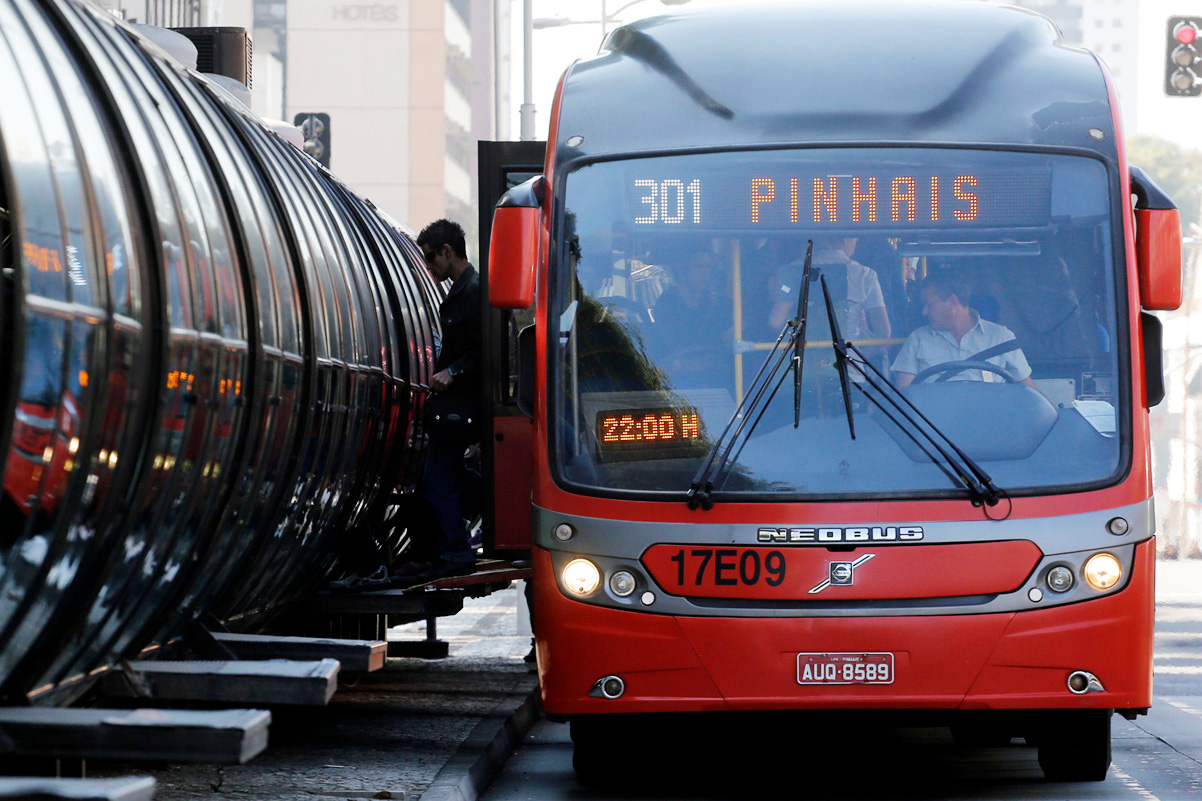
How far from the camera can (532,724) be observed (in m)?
10.3

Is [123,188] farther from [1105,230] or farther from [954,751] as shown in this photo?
[954,751]

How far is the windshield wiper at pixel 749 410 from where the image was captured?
23.5 feet

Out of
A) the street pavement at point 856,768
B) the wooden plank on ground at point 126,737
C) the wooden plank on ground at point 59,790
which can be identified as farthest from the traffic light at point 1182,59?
the wooden plank on ground at point 59,790

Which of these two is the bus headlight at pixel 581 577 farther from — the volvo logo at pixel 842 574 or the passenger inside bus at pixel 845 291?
the passenger inside bus at pixel 845 291

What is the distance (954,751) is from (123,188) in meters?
5.54

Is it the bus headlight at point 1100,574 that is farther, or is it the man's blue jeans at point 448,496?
the man's blue jeans at point 448,496

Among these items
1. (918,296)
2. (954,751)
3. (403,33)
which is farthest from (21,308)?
(403,33)

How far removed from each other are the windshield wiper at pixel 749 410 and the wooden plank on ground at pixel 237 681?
5.86ft

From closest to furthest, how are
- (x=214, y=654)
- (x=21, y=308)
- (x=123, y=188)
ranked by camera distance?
(x=21, y=308) < (x=123, y=188) < (x=214, y=654)

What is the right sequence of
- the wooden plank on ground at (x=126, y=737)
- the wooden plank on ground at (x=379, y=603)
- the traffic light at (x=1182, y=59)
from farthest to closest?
1. the traffic light at (x=1182, y=59)
2. the wooden plank on ground at (x=379, y=603)
3. the wooden plank on ground at (x=126, y=737)

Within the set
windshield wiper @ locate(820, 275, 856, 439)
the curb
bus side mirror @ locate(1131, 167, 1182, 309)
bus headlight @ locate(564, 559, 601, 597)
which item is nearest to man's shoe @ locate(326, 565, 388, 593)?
the curb

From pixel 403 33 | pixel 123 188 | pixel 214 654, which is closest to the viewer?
pixel 123 188

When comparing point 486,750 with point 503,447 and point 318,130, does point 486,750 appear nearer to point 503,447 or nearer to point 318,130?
point 503,447

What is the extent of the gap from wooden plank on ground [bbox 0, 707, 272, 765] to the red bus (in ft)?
8.96
